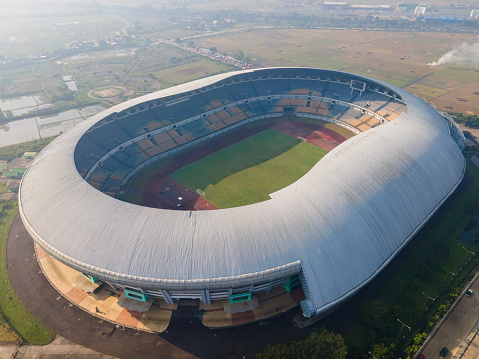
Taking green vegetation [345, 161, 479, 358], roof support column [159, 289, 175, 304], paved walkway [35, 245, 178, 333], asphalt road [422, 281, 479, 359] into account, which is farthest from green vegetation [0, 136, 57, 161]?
asphalt road [422, 281, 479, 359]

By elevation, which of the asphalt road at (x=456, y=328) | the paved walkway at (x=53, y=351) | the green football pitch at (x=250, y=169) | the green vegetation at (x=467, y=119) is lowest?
the paved walkway at (x=53, y=351)

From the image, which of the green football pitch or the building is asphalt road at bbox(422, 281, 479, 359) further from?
the building

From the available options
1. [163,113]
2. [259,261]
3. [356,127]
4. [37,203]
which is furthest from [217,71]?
[259,261]

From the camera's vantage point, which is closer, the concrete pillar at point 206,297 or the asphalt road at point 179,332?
the asphalt road at point 179,332

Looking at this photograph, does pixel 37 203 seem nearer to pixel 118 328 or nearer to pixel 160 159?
pixel 118 328

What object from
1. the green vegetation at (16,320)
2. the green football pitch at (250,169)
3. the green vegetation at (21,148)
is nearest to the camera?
the green vegetation at (16,320)

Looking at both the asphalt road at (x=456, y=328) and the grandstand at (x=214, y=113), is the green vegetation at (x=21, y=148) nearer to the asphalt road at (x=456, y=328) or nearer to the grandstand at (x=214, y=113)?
the grandstand at (x=214, y=113)

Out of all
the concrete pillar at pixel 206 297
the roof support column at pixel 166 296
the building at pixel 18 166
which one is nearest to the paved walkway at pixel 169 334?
the roof support column at pixel 166 296

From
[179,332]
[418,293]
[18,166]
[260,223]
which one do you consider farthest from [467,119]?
[18,166]
